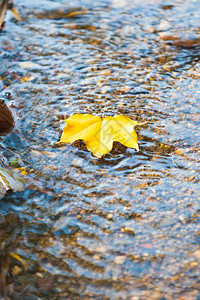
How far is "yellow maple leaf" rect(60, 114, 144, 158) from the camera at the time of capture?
1416 mm

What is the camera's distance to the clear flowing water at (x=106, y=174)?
3.48 ft

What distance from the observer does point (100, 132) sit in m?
1.45

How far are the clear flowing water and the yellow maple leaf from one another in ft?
0.25

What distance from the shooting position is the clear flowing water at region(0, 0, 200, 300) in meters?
1.06

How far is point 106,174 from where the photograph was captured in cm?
140

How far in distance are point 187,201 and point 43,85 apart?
1186mm

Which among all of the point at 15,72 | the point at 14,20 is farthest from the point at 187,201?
the point at 14,20

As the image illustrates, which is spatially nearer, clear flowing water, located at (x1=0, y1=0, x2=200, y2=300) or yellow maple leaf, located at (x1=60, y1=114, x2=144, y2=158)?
clear flowing water, located at (x1=0, y1=0, x2=200, y2=300)

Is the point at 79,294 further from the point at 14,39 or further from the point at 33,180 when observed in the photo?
the point at 14,39

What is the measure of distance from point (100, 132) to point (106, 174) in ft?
0.66

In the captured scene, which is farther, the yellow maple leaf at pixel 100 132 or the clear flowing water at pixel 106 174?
the yellow maple leaf at pixel 100 132

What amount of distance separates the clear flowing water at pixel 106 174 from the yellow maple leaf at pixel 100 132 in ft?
0.25

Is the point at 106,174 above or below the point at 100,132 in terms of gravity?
below

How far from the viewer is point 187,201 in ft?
4.17
